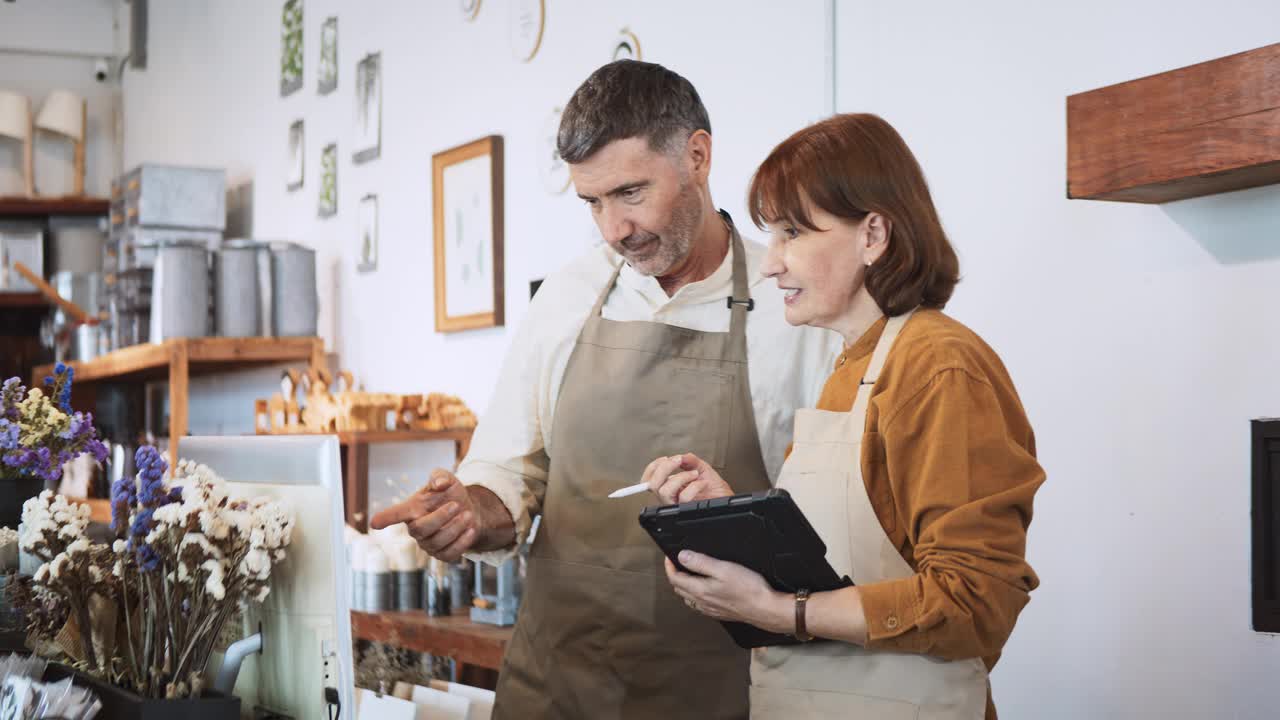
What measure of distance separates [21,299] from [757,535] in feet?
21.7

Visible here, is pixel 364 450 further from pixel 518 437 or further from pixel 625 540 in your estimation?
pixel 625 540

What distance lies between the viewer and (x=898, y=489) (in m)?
1.42

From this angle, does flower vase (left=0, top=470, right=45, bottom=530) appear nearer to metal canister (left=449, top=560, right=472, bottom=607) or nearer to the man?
the man

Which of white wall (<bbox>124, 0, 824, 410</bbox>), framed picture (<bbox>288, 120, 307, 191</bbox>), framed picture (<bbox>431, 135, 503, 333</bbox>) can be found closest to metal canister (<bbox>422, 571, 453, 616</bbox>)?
white wall (<bbox>124, 0, 824, 410</bbox>)

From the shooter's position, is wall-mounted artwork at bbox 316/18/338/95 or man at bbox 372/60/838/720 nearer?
man at bbox 372/60/838/720

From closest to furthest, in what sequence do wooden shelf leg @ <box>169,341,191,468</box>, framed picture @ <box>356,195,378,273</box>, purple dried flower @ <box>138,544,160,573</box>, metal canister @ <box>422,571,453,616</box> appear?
purple dried flower @ <box>138,544,160,573</box>, metal canister @ <box>422,571,453,616</box>, wooden shelf leg @ <box>169,341,191,468</box>, framed picture @ <box>356,195,378,273</box>

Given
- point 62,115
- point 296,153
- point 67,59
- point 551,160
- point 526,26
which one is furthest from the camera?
point 67,59

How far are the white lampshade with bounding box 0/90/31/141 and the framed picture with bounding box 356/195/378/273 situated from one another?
321 centimetres

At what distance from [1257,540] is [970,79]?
38.7 inches

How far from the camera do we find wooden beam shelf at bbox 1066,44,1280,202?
1.72 metres

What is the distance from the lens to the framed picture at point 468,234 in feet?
12.7

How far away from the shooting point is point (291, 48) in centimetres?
537

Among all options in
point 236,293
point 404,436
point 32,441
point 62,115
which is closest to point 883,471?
point 32,441

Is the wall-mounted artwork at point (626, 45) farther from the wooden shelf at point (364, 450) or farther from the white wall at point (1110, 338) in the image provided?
the wooden shelf at point (364, 450)
